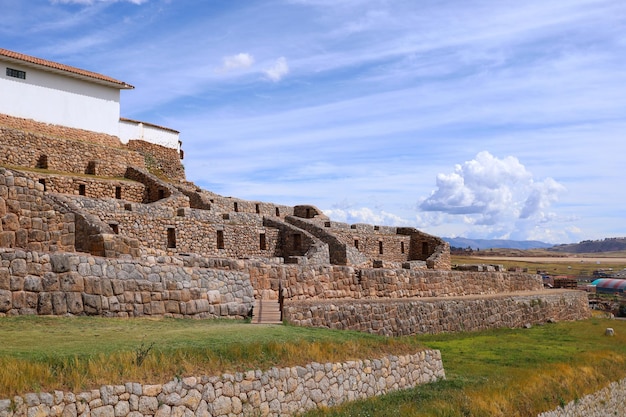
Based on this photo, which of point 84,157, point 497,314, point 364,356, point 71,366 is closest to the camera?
point 71,366

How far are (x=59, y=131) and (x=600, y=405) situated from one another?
88.0 feet

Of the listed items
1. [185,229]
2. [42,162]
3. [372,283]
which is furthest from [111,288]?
[42,162]

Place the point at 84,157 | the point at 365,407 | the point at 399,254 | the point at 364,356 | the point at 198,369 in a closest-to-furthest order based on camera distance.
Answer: the point at 198,369
the point at 365,407
the point at 364,356
the point at 84,157
the point at 399,254

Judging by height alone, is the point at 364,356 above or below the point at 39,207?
below

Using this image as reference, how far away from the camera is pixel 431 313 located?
938 inches

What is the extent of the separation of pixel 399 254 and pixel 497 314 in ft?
35.8

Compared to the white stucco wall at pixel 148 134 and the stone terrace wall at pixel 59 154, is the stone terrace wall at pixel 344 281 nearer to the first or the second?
the stone terrace wall at pixel 59 154

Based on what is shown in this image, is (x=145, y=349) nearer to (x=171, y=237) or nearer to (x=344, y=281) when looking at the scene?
(x=344, y=281)

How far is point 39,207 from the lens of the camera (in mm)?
17016

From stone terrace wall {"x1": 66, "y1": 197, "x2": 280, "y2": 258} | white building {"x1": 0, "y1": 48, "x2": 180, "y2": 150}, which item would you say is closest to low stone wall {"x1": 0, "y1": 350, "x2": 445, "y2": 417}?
stone terrace wall {"x1": 66, "y1": 197, "x2": 280, "y2": 258}

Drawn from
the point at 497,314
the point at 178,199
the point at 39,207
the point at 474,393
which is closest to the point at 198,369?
the point at 474,393

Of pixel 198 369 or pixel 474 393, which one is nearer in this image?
pixel 198 369

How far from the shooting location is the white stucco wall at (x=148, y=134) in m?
36.8

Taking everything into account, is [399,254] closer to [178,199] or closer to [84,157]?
[178,199]
